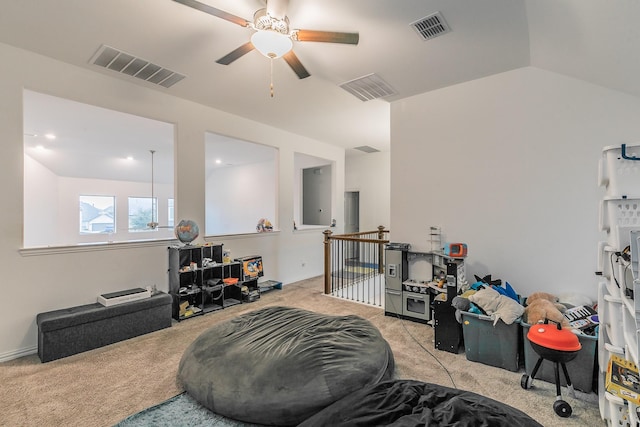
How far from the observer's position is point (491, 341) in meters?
2.62

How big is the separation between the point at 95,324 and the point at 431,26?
14.3 ft

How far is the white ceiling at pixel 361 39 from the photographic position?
7.30 feet

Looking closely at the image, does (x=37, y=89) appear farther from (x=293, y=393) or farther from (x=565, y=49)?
(x=565, y=49)

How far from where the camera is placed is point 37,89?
2.94 m

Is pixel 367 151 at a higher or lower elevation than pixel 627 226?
higher

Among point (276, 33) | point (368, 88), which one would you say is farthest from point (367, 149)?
point (276, 33)

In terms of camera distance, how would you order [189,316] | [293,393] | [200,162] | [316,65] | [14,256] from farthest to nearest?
[200,162] → [189,316] → [316,65] → [14,256] → [293,393]

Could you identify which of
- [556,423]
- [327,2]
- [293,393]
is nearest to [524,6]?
[327,2]

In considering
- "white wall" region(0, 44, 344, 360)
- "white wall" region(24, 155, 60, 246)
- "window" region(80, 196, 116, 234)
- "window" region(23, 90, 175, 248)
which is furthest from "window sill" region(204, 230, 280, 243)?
"window" region(80, 196, 116, 234)

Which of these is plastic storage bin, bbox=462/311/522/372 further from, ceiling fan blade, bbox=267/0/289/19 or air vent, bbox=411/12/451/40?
ceiling fan blade, bbox=267/0/289/19

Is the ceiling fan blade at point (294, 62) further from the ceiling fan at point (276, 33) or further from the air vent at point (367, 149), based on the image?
the air vent at point (367, 149)

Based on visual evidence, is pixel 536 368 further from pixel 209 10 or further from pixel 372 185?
pixel 372 185

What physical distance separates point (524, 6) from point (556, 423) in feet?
9.87

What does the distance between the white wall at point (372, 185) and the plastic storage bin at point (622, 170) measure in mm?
5710
